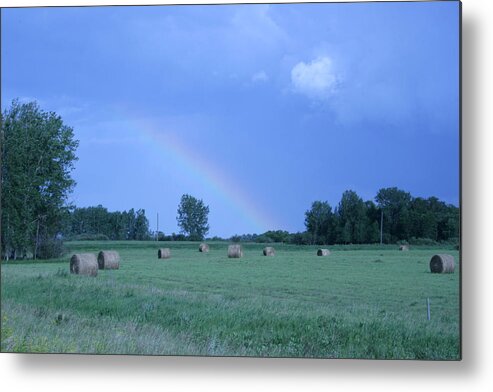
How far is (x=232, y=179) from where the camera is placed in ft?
22.6

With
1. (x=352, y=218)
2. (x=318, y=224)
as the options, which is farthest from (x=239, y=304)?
(x=352, y=218)

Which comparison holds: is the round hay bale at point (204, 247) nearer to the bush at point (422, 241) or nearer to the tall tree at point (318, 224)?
the tall tree at point (318, 224)

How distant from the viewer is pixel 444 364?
6.28 m

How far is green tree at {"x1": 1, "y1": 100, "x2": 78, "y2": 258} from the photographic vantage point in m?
6.98

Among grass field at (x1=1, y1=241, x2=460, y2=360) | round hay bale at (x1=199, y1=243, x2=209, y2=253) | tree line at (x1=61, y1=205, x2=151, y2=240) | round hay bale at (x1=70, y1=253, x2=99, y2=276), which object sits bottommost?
grass field at (x1=1, y1=241, x2=460, y2=360)

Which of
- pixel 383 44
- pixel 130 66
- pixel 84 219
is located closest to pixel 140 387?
pixel 84 219

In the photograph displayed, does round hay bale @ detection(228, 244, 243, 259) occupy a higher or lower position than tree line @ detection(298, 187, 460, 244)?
lower

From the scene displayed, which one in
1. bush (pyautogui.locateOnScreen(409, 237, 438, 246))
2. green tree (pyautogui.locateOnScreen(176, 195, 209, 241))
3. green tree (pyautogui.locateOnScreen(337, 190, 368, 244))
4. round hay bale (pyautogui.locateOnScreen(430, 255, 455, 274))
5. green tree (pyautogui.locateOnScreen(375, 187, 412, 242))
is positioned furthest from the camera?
green tree (pyautogui.locateOnScreen(176, 195, 209, 241))

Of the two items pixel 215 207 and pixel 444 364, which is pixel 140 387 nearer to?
pixel 215 207

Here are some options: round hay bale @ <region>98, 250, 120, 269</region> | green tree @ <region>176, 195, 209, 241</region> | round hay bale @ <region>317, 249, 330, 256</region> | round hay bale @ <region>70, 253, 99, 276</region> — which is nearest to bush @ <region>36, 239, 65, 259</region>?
round hay bale @ <region>70, 253, 99, 276</region>

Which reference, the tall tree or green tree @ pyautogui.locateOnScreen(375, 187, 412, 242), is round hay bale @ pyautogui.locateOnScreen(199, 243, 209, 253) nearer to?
the tall tree

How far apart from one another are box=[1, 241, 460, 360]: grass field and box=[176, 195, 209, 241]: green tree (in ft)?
0.41

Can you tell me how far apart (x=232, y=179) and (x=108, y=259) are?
137cm

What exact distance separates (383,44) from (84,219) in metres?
3.06
